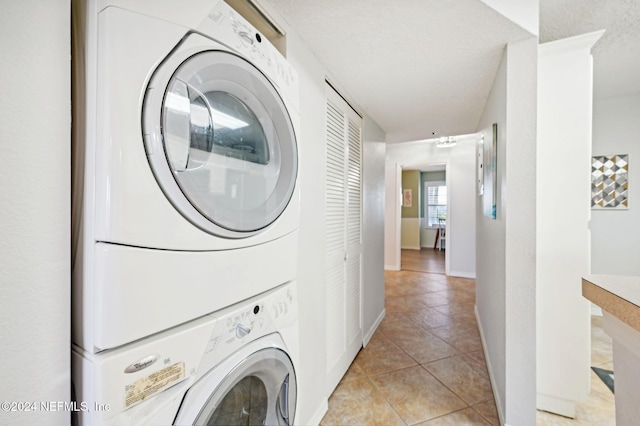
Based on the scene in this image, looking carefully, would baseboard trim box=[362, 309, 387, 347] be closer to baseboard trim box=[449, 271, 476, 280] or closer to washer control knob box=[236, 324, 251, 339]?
washer control knob box=[236, 324, 251, 339]

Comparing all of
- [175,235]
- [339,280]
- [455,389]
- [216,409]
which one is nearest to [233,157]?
[175,235]

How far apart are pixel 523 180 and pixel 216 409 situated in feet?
5.15

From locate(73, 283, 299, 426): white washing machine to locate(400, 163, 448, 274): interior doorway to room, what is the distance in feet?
23.4

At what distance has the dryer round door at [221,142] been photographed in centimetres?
60

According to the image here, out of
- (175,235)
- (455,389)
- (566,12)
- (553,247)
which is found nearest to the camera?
(175,235)

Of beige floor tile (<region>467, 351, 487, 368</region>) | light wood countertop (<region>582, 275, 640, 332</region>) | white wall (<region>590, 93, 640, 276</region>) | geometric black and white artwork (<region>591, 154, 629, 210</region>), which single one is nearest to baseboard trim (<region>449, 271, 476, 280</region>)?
white wall (<region>590, 93, 640, 276</region>)

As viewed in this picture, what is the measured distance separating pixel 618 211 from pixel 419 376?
2.87m

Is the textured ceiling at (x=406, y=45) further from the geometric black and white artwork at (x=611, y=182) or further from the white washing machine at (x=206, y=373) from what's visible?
the geometric black and white artwork at (x=611, y=182)

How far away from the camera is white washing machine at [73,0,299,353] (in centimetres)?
52

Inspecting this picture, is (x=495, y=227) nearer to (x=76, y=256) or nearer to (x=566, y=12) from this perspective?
(x=566, y=12)

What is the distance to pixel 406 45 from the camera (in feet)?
4.67

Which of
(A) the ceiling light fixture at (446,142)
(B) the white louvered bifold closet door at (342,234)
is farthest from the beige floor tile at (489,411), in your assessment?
(A) the ceiling light fixture at (446,142)

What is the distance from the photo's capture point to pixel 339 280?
1.90 metres
